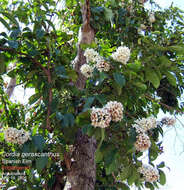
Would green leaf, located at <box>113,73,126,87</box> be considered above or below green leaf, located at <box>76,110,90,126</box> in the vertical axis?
above

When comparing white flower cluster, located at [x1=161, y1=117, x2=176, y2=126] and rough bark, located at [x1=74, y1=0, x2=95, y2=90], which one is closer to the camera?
white flower cluster, located at [x1=161, y1=117, x2=176, y2=126]

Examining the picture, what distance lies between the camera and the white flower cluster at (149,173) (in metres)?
1.45

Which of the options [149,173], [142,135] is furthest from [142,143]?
[149,173]

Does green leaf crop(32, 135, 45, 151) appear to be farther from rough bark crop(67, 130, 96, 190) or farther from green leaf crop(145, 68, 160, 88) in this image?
green leaf crop(145, 68, 160, 88)

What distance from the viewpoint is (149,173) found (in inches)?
57.0

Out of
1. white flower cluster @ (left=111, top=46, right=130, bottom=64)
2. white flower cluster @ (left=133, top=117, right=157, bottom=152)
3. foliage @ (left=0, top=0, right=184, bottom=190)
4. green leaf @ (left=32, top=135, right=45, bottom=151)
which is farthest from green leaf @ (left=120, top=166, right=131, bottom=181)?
white flower cluster @ (left=111, top=46, right=130, bottom=64)

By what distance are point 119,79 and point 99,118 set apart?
25 centimetres

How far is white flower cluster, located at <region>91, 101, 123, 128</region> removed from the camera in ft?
4.14

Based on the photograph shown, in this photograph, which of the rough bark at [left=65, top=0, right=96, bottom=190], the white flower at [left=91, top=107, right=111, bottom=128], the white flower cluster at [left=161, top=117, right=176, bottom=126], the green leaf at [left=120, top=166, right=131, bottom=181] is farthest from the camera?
the white flower cluster at [left=161, top=117, right=176, bottom=126]

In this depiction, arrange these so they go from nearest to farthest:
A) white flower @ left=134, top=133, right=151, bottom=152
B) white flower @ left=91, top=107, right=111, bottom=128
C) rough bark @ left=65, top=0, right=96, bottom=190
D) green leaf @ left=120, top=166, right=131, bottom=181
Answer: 1. white flower @ left=91, top=107, right=111, bottom=128
2. white flower @ left=134, top=133, right=151, bottom=152
3. green leaf @ left=120, top=166, right=131, bottom=181
4. rough bark @ left=65, top=0, right=96, bottom=190

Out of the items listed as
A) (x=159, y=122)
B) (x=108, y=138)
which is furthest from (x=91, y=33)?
(x=108, y=138)

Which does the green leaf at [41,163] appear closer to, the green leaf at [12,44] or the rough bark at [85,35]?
the green leaf at [12,44]

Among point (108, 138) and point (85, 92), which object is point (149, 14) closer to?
point (85, 92)

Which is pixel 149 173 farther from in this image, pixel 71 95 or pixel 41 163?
pixel 71 95
